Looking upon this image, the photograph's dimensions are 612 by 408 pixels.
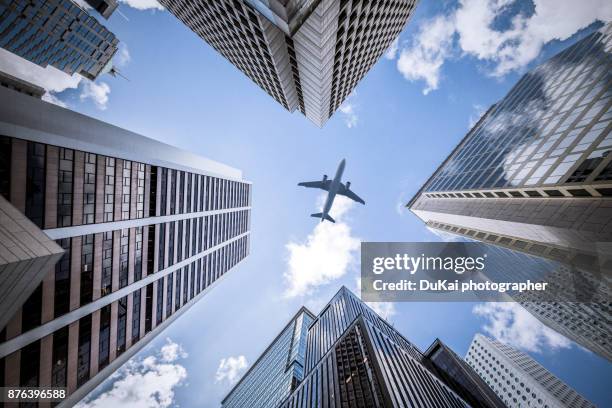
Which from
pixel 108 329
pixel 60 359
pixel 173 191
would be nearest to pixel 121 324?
pixel 108 329

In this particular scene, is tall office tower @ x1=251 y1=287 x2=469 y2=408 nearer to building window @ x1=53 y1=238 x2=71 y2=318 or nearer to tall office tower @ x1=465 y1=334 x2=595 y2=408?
building window @ x1=53 y1=238 x2=71 y2=318

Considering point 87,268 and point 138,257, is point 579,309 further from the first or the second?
point 87,268

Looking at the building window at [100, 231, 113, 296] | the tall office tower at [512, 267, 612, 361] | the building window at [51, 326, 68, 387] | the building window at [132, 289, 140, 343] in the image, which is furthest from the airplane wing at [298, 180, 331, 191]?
the building window at [51, 326, 68, 387]

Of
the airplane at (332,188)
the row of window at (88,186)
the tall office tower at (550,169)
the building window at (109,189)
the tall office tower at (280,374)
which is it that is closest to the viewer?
the row of window at (88,186)

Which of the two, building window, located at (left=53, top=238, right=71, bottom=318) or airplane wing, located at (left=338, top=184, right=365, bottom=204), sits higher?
airplane wing, located at (left=338, top=184, right=365, bottom=204)

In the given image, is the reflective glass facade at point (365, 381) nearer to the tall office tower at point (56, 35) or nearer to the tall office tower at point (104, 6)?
the tall office tower at point (56, 35)

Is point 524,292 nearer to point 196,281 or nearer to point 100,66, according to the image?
point 196,281

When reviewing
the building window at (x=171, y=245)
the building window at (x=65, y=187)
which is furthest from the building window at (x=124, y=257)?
the building window at (x=171, y=245)
